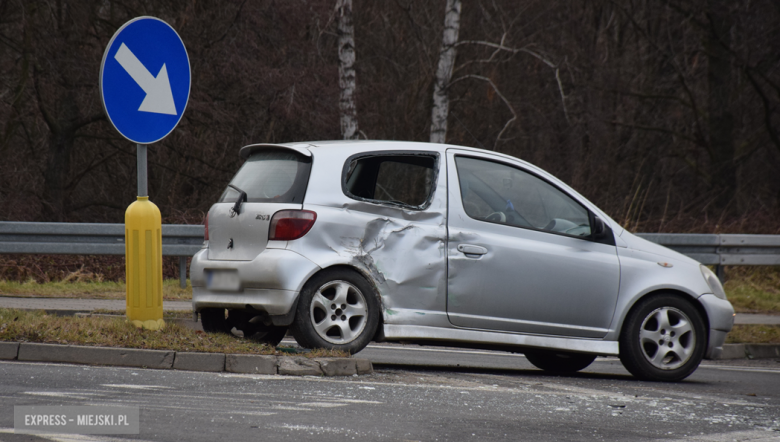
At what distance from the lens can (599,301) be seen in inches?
284

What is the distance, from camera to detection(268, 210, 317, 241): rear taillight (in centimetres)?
656

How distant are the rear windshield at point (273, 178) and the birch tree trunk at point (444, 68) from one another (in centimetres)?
985

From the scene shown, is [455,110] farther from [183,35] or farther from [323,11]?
[183,35]

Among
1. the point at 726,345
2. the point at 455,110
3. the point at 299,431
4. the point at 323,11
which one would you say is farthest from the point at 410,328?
the point at 455,110

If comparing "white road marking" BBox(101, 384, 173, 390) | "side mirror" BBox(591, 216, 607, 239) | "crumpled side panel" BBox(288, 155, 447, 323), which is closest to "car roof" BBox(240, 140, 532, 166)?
"crumpled side panel" BBox(288, 155, 447, 323)

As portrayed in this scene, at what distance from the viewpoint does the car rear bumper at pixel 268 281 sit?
255 inches

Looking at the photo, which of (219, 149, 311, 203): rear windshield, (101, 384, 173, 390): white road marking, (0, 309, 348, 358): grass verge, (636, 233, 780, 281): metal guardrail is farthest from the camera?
(636, 233, 780, 281): metal guardrail

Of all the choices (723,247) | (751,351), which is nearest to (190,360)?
(751,351)

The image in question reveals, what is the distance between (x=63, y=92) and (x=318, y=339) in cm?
1329

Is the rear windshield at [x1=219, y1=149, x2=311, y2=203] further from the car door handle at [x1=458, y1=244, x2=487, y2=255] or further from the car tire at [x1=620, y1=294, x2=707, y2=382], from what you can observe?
the car tire at [x1=620, y1=294, x2=707, y2=382]

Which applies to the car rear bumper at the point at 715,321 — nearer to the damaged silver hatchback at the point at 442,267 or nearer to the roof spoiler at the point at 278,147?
the damaged silver hatchback at the point at 442,267

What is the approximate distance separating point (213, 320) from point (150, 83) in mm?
1959

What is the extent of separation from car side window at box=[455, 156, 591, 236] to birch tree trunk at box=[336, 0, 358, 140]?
29.9 ft

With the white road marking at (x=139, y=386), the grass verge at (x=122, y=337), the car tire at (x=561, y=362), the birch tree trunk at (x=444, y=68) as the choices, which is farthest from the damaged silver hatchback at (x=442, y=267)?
the birch tree trunk at (x=444, y=68)
